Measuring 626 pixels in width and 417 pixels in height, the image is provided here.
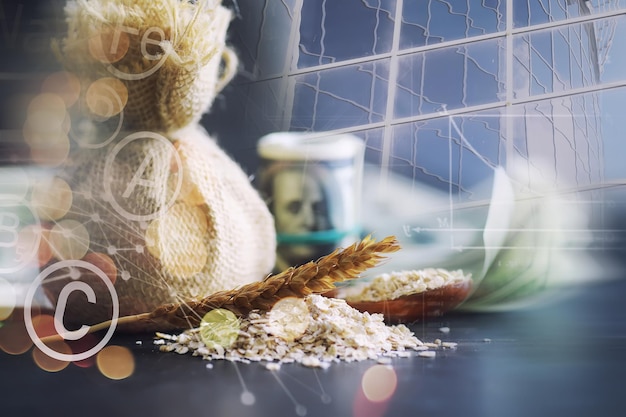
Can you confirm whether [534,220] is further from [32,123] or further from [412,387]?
[32,123]

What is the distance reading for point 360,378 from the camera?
50 cm

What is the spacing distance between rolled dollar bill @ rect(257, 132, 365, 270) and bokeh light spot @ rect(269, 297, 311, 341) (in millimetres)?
154

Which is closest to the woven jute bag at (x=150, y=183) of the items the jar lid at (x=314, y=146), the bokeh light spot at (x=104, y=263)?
the bokeh light spot at (x=104, y=263)

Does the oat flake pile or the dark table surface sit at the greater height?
the oat flake pile

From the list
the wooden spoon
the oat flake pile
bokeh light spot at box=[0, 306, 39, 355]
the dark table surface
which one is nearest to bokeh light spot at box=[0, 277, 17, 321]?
bokeh light spot at box=[0, 306, 39, 355]

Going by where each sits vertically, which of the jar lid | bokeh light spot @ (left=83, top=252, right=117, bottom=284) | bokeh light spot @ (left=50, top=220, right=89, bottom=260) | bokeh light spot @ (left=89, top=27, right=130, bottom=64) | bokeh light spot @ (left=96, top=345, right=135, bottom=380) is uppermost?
bokeh light spot @ (left=89, top=27, right=130, bottom=64)

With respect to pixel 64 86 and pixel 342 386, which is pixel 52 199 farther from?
pixel 342 386

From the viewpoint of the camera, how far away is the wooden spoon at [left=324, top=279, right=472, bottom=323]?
0.69 m

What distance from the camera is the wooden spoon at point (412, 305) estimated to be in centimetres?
69

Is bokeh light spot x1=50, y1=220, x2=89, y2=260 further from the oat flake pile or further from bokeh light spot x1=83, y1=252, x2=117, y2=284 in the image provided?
the oat flake pile

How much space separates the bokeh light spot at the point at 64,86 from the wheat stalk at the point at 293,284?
0.23 metres

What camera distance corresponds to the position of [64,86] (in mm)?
668

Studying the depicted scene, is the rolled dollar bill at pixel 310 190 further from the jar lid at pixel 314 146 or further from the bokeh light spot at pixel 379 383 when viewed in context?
the bokeh light spot at pixel 379 383

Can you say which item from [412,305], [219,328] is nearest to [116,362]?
[219,328]
